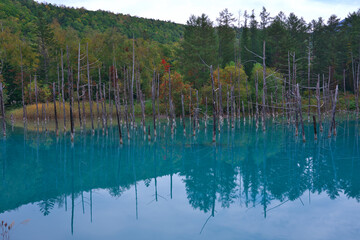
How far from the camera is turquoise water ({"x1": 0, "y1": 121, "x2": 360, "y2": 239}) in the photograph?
905 cm

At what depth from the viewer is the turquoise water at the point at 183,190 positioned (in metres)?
9.05

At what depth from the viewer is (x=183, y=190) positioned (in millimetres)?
12992

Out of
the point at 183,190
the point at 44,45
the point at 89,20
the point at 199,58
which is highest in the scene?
the point at 89,20

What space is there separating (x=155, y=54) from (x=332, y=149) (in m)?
42.8

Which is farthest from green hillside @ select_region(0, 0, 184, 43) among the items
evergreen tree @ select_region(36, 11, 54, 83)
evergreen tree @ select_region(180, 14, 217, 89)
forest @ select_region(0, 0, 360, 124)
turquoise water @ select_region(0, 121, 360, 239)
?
turquoise water @ select_region(0, 121, 360, 239)

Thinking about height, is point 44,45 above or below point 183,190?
above

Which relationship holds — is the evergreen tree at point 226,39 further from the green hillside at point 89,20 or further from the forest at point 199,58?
the green hillside at point 89,20

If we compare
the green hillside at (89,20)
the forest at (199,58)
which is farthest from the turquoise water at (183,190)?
the green hillside at (89,20)

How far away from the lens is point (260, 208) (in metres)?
10.6

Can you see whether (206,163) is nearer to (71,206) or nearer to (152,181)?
(152,181)

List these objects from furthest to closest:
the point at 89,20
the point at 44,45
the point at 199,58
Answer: the point at 89,20 → the point at 44,45 → the point at 199,58

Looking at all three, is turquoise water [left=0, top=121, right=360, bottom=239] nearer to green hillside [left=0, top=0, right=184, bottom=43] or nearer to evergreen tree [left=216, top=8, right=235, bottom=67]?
evergreen tree [left=216, top=8, right=235, bottom=67]

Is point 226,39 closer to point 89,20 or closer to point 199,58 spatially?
point 199,58

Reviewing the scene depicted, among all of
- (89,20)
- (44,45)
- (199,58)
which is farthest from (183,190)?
(89,20)
